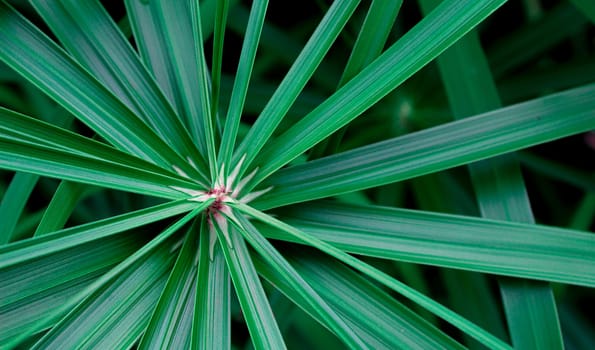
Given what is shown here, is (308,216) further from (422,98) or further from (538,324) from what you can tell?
(422,98)

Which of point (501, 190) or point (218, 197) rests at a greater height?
point (501, 190)

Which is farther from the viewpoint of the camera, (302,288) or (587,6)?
(587,6)

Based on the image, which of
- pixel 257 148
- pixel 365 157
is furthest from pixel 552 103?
pixel 257 148

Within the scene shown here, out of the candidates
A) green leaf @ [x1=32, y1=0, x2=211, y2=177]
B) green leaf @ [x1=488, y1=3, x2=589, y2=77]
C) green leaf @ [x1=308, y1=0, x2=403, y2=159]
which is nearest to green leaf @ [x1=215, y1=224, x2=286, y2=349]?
green leaf @ [x1=32, y1=0, x2=211, y2=177]

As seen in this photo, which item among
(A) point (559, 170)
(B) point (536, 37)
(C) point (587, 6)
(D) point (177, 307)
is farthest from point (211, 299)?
(A) point (559, 170)

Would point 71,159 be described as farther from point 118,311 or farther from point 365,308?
point 365,308

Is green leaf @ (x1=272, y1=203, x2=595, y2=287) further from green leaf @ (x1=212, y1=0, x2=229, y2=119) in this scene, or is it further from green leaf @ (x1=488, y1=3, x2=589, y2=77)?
green leaf @ (x1=488, y1=3, x2=589, y2=77)

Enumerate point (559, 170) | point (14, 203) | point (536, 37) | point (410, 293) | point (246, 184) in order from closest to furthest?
point (410, 293)
point (246, 184)
point (14, 203)
point (536, 37)
point (559, 170)

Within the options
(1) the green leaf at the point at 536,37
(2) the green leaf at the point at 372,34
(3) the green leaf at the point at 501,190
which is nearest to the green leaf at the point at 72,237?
(2) the green leaf at the point at 372,34
